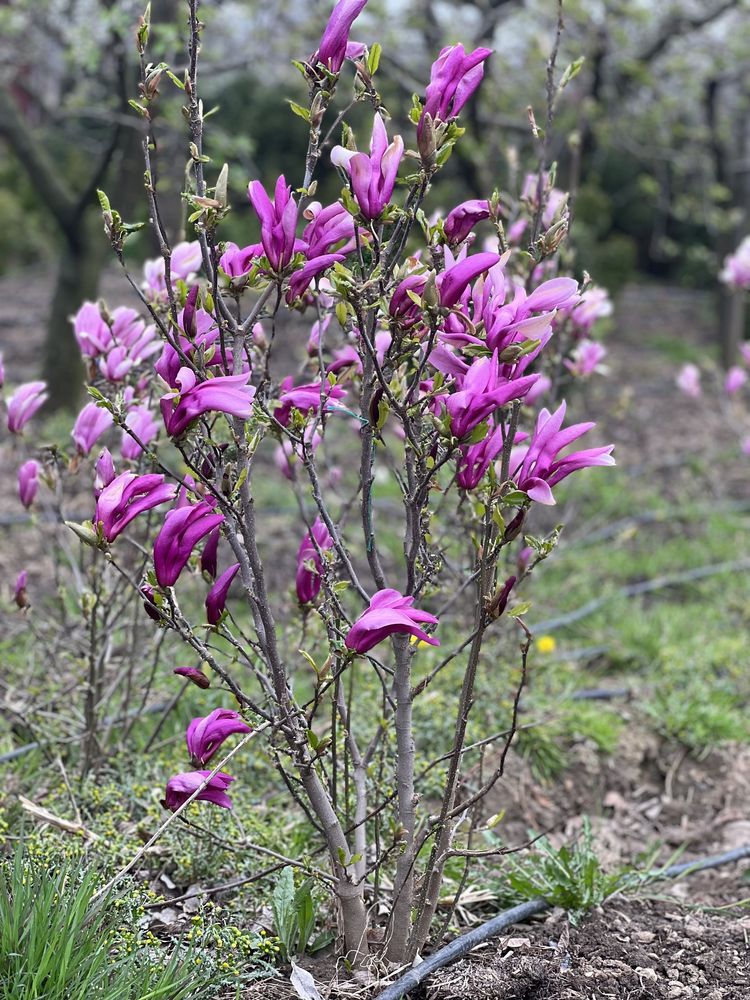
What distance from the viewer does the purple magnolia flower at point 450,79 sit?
164cm

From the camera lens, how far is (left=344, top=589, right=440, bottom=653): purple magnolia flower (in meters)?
1.59

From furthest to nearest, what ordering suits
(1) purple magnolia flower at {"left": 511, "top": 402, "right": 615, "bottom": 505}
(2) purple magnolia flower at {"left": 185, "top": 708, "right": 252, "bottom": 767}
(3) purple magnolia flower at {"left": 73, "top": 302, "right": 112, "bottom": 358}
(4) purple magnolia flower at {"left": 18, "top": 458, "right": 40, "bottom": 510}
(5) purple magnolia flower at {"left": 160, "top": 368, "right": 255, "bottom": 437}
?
(4) purple magnolia flower at {"left": 18, "top": 458, "right": 40, "bottom": 510} < (3) purple magnolia flower at {"left": 73, "top": 302, "right": 112, "bottom": 358} < (2) purple magnolia flower at {"left": 185, "top": 708, "right": 252, "bottom": 767} < (1) purple magnolia flower at {"left": 511, "top": 402, "right": 615, "bottom": 505} < (5) purple magnolia flower at {"left": 160, "top": 368, "right": 255, "bottom": 437}

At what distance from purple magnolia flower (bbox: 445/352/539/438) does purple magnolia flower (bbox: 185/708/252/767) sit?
2.24 ft

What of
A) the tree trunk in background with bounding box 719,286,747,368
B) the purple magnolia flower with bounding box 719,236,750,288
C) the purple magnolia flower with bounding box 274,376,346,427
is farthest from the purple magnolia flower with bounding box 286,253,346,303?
the tree trunk in background with bounding box 719,286,747,368

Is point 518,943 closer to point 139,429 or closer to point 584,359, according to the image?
point 139,429

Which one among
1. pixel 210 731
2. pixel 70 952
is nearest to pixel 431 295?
pixel 210 731

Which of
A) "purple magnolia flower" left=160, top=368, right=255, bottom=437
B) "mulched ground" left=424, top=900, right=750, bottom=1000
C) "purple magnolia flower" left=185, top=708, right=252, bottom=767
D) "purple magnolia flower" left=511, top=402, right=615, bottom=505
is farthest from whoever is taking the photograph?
"mulched ground" left=424, top=900, right=750, bottom=1000

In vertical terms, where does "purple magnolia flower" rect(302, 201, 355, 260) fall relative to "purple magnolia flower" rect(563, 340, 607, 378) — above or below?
below

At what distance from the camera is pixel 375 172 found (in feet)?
5.22

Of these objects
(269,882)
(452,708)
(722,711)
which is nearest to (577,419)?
(722,711)

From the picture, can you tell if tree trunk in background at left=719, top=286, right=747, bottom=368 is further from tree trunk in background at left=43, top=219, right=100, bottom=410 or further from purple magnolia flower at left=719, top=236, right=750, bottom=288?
tree trunk in background at left=43, top=219, right=100, bottom=410

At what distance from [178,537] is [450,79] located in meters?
0.83

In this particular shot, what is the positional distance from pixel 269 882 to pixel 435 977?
463mm

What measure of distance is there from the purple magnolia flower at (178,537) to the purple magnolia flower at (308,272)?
0.37 meters
